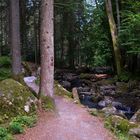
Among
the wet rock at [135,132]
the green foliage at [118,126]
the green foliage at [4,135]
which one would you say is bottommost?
the wet rock at [135,132]

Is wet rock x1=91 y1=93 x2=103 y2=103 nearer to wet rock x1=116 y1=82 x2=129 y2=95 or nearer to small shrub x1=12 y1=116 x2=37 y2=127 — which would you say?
wet rock x1=116 y1=82 x2=129 y2=95

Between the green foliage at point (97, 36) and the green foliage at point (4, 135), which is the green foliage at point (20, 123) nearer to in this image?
the green foliage at point (4, 135)

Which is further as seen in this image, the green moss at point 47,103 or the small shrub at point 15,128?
the green moss at point 47,103

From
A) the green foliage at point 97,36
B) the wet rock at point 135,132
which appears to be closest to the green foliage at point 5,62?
the green foliage at point 97,36

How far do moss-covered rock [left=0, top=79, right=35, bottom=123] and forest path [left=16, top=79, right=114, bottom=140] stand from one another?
20.4 inches

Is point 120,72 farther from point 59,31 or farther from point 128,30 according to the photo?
point 59,31

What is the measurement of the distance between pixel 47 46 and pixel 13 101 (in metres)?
2.13

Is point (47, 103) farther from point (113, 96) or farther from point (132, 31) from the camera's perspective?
point (132, 31)

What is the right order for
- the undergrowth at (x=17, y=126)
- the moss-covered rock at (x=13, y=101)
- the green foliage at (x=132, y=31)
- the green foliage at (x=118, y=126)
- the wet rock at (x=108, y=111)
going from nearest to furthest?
the undergrowth at (x=17, y=126)
the moss-covered rock at (x=13, y=101)
the green foliage at (x=118, y=126)
the wet rock at (x=108, y=111)
the green foliage at (x=132, y=31)

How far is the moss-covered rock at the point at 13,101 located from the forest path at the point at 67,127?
0.52 m

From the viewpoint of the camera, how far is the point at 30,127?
8852 mm

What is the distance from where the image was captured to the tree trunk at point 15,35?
51.8ft

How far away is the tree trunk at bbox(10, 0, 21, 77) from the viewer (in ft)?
51.8

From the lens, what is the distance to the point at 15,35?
1622cm
